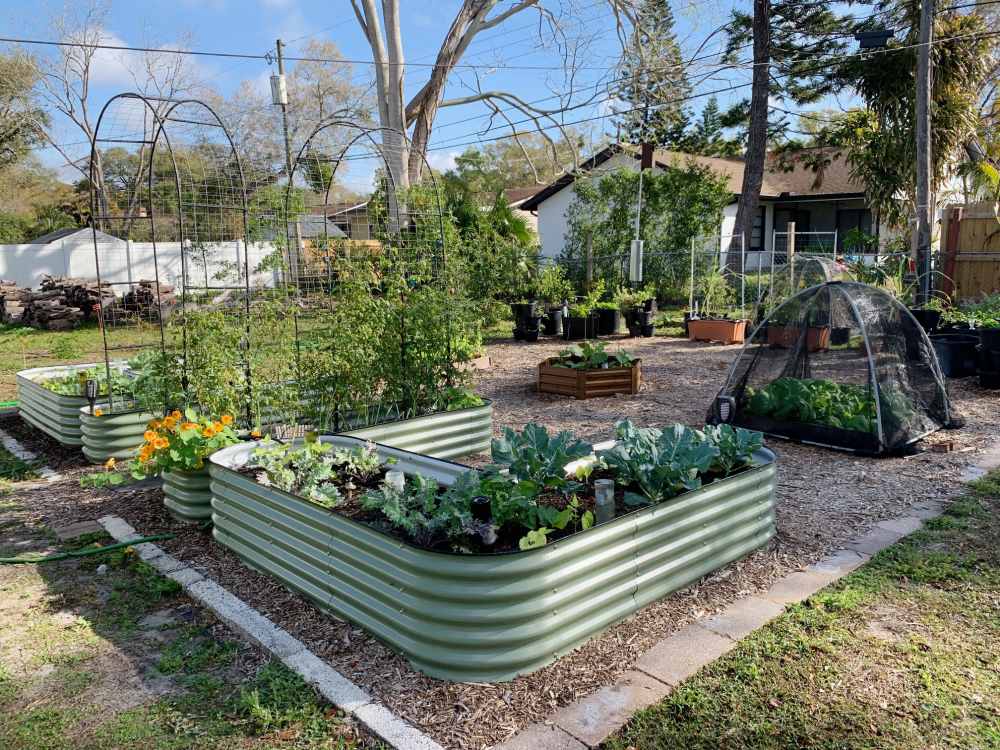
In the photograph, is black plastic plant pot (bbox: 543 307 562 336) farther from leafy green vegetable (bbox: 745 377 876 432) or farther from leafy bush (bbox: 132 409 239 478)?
leafy bush (bbox: 132 409 239 478)

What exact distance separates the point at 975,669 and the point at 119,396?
6.65m

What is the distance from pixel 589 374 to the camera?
8.35 meters

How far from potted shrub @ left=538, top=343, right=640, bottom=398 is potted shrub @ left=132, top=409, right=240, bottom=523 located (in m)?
4.57

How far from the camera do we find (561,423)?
23.7 feet

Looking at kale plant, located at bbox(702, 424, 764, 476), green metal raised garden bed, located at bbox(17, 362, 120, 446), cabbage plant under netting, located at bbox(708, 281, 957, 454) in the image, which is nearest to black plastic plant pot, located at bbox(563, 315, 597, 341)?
cabbage plant under netting, located at bbox(708, 281, 957, 454)

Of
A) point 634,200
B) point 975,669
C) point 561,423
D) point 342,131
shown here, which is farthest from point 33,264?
point 975,669

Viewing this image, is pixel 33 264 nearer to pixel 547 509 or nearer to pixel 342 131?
pixel 342 131

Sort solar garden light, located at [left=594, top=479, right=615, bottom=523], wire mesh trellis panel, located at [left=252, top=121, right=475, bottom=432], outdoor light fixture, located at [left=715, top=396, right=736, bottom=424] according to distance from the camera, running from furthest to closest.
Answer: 1. outdoor light fixture, located at [left=715, top=396, right=736, bottom=424]
2. wire mesh trellis panel, located at [left=252, top=121, right=475, bottom=432]
3. solar garden light, located at [left=594, top=479, right=615, bottom=523]

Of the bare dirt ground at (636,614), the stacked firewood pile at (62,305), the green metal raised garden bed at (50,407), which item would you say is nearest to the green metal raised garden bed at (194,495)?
the bare dirt ground at (636,614)

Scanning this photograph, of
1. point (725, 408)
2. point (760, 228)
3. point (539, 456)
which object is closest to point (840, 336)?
point (725, 408)

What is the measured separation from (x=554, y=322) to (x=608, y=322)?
42.2 inches

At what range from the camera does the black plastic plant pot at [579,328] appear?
1345cm

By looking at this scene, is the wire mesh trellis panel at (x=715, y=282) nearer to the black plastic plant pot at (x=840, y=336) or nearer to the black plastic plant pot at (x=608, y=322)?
the black plastic plant pot at (x=608, y=322)

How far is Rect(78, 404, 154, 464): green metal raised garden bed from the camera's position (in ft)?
19.2
